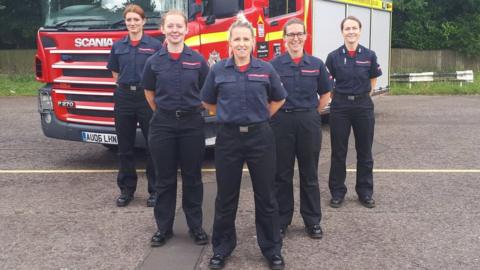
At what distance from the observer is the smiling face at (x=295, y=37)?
15.0ft

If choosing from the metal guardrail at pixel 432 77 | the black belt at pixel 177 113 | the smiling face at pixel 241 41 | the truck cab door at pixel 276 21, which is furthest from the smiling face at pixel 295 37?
the metal guardrail at pixel 432 77

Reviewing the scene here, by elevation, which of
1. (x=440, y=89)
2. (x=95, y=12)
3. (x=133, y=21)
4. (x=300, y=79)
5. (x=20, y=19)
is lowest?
(x=440, y=89)

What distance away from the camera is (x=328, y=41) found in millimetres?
8898

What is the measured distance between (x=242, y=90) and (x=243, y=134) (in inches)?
12.3

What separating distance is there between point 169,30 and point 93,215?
2.12 metres

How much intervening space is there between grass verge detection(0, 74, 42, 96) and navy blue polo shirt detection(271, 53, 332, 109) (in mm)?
15175

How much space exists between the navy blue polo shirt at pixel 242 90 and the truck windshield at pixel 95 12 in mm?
2631

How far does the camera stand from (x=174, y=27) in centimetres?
448

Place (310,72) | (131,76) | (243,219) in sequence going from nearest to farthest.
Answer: (310,72) < (243,219) < (131,76)

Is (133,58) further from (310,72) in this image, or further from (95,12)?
(310,72)

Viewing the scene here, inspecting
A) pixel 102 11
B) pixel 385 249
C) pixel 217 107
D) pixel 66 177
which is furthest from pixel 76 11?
pixel 385 249

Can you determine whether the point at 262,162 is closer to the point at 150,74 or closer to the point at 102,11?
the point at 150,74

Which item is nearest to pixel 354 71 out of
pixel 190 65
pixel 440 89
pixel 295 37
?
pixel 295 37

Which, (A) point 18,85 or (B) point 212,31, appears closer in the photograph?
(B) point 212,31
